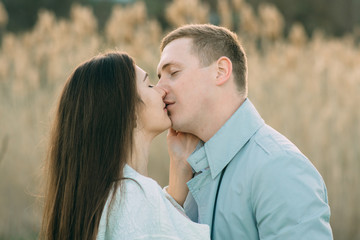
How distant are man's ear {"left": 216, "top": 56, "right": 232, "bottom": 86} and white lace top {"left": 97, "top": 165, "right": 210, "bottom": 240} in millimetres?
783

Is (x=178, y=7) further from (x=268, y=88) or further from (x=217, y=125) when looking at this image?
(x=217, y=125)

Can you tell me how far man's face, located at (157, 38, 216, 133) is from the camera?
9.00 feet

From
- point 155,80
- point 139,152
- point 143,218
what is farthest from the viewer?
point 155,80

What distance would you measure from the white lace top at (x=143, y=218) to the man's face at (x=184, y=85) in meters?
0.64

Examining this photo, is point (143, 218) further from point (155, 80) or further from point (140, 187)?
point (155, 80)

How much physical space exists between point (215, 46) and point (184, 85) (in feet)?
0.93

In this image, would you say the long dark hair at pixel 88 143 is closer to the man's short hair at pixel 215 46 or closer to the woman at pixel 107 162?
the woman at pixel 107 162

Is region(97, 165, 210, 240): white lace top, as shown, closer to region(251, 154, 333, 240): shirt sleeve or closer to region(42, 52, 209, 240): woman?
region(42, 52, 209, 240): woman

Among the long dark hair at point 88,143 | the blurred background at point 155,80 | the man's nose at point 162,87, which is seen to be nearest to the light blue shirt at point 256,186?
the man's nose at point 162,87

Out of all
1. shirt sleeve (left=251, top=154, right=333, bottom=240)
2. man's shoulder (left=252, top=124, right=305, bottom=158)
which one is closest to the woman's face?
man's shoulder (left=252, top=124, right=305, bottom=158)

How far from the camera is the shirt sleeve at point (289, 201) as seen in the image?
2.18 meters

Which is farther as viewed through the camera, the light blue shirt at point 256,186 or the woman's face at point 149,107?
the woman's face at point 149,107

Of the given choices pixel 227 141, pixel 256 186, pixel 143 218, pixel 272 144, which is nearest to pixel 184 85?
pixel 227 141

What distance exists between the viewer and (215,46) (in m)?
2.79
